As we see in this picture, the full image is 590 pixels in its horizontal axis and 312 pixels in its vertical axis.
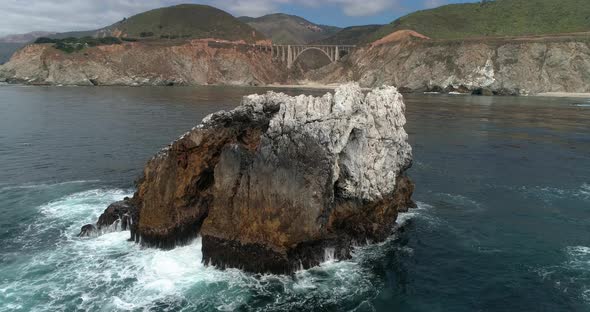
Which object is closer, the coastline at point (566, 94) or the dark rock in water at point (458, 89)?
the coastline at point (566, 94)

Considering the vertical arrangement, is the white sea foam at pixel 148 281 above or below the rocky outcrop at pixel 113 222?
below

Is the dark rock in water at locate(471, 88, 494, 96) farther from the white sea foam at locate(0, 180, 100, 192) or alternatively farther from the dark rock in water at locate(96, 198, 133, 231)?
the dark rock in water at locate(96, 198, 133, 231)

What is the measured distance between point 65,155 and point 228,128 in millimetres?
32015

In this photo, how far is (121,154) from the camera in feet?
177

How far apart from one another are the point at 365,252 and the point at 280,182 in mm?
7233

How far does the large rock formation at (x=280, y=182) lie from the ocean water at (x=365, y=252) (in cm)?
124

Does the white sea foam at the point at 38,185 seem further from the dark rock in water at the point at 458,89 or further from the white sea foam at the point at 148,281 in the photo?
the dark rock in water at the point at 458,89

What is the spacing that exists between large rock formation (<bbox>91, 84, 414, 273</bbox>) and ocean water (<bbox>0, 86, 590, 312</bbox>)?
1.24 metres

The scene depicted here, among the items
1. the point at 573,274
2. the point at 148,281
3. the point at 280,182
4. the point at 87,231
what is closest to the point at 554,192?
the point at 573,274

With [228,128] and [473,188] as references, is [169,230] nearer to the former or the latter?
[228,128]

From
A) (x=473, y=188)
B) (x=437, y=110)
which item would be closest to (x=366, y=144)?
(x=473, y=188)

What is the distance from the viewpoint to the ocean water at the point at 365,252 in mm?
23016

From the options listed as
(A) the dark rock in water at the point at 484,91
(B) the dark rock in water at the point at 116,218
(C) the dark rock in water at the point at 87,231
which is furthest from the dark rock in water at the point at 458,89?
(C) the dark rock in water at the point at 87,231

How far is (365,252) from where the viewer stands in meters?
28.5
